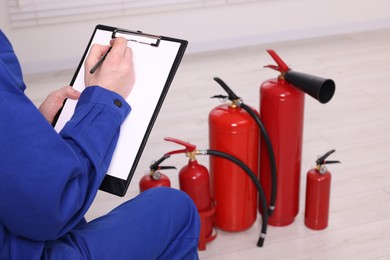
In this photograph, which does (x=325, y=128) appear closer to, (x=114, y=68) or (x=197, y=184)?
(x=197, y=184)

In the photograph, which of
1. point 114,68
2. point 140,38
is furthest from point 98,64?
point 140,38

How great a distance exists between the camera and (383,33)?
420 centimetres

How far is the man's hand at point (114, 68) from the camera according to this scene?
1.23 metres

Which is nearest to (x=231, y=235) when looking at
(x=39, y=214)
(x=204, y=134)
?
(x=204, y=134)

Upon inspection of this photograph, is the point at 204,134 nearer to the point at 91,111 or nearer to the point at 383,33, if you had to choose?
the point at 91,111

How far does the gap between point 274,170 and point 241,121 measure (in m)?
0.22

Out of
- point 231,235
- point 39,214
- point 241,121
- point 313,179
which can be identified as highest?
point 39,214

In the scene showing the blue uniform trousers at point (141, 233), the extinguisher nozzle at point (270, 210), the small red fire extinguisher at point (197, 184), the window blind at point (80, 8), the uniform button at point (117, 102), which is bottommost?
the extinguisher nozzle at point (270, 210)

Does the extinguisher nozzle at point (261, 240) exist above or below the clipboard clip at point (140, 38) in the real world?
below

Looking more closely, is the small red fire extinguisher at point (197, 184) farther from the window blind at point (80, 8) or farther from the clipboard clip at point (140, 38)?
the window blind at point (80, 8)

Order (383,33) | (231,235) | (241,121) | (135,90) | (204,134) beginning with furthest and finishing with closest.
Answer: (383,33), (204,134), (231,235), (241,121), (135,90)

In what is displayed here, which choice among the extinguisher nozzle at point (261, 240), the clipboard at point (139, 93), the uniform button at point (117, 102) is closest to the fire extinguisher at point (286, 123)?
the extinguisher nozzle at point (261, 240)

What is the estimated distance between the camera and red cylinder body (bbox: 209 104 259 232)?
6.23 ft

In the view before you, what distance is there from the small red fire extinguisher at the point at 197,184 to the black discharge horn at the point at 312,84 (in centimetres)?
39
